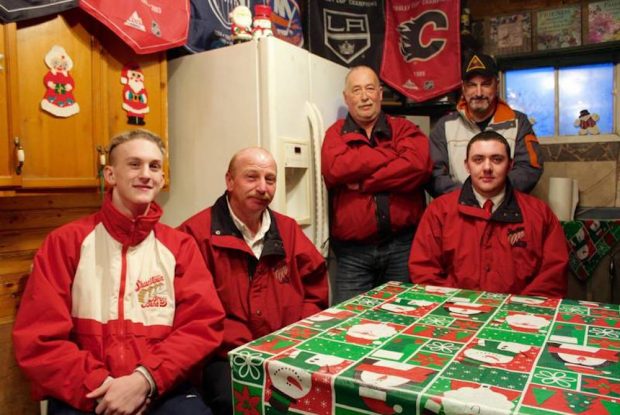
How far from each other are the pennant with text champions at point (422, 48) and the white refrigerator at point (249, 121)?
1.10 metres

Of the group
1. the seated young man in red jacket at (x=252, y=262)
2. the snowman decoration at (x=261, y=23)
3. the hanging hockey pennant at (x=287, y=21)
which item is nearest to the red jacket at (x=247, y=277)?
the seated young man in red jacket at (x=252, y=262)

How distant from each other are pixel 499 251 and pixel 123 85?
5.84 ft

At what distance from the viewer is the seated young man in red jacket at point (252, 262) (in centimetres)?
184

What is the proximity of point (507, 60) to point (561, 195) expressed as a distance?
115 centimetres

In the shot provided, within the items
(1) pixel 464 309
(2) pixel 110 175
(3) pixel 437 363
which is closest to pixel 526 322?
(1) pixel 464 309

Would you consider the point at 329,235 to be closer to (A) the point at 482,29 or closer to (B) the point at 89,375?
(B) the point at 89,375

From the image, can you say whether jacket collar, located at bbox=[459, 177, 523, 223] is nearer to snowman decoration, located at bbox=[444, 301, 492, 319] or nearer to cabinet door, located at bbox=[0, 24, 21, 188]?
snowman decoration, located at bbox=[444, 301, 492, 319]

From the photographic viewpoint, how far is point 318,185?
9.01ft

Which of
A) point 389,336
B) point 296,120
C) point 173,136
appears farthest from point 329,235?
point 389,336

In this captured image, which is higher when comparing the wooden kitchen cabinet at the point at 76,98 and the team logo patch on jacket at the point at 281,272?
the wooden kitchen cabinet at the point at 76,98

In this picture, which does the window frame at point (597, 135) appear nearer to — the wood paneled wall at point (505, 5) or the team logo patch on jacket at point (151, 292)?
the wood paneled wall at point (505, 5)

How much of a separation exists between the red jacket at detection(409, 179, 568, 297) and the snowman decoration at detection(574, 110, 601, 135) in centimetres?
188

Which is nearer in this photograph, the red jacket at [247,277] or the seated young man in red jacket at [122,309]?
the seated young man in red jacket at [122,309]

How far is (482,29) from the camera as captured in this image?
3.88 meters
